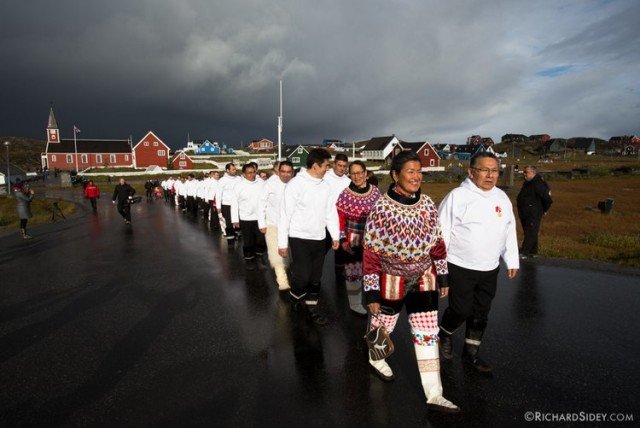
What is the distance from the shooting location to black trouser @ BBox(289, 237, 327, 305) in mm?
5094

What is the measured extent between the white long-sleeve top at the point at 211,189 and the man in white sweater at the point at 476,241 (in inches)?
419

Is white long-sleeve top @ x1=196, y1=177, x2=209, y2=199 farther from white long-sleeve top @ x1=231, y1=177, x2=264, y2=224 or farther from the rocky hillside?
the rocky hillside

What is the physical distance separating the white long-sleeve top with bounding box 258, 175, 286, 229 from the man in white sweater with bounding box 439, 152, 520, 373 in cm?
347

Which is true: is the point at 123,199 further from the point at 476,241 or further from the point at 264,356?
the point at 476,241

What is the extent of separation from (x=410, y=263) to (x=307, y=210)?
2053mm

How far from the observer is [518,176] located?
39.5 meters

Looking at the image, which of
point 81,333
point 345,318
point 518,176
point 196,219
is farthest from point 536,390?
point 518,176

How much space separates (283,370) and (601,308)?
4.71 metres

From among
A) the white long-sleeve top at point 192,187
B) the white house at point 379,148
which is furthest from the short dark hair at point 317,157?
the white house at point 379,148

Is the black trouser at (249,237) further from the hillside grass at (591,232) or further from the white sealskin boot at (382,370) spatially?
the hillside grass at (591,232)

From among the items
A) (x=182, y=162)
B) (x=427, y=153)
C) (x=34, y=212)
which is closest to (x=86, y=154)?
(x=182, y=162)

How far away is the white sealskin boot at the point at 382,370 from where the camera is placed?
3.68 m

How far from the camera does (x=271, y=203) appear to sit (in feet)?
22.3

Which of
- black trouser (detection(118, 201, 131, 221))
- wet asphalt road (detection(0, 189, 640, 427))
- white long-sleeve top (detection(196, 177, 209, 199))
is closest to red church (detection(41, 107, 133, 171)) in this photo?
white long-sleeve top (detection(196, 177, 209, 199))
